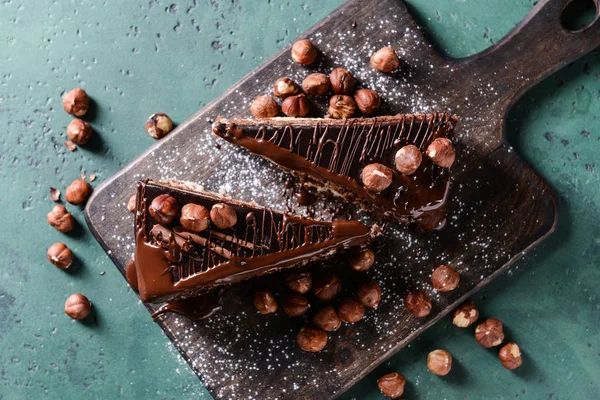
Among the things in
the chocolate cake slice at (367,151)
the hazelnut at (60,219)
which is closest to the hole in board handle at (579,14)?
the chocolate cake slice at (367,151)

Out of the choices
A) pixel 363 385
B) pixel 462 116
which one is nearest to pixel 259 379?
pixel 363 385

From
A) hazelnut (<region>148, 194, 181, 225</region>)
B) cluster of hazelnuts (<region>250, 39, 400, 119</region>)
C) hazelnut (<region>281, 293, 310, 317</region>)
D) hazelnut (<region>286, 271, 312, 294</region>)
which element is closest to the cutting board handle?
cluster of hazelnuts (<region>250, 39, 400, 119</region>)

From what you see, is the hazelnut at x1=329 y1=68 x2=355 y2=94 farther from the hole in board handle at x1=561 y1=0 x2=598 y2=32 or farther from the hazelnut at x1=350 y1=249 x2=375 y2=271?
the hole in board handle at x1=561 y1=0 x2=598 y2=32

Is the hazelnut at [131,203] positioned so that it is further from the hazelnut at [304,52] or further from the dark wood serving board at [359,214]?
the hazelnut at [304,52]

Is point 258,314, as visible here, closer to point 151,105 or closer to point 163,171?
point 163,171

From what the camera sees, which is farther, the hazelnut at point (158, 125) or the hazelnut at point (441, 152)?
the hazelnut at point (158, 125)
